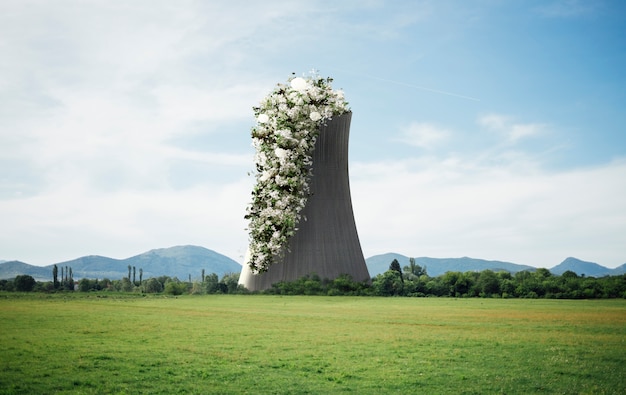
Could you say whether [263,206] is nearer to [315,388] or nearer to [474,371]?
[315,388]

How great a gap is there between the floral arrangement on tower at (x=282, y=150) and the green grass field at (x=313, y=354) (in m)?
3.63

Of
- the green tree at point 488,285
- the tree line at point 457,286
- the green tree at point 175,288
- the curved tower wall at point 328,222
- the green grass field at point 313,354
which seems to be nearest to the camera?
the green grass field at point 313,354

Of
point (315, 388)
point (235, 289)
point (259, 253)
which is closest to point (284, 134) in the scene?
point (259, 253)

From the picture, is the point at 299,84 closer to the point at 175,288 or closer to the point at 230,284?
the point at 230,284

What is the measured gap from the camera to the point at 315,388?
1295 cm

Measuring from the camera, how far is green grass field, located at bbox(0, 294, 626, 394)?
13.2m

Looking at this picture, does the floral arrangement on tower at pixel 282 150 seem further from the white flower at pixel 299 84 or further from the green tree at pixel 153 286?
the green tree at pixel 153 286

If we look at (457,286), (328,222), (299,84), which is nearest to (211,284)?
(328,222)

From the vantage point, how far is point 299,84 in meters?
16.5

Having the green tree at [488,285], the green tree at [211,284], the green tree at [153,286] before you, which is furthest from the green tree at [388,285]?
the green tree at [153,286]

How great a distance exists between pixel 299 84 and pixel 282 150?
2005mm

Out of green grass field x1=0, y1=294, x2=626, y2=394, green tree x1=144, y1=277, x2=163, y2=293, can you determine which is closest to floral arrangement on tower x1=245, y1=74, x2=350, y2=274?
green grass field x1=0, y1=294, x2=626, y2=394

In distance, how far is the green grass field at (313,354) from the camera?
1322cm

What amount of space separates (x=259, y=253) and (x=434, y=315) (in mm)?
15802
